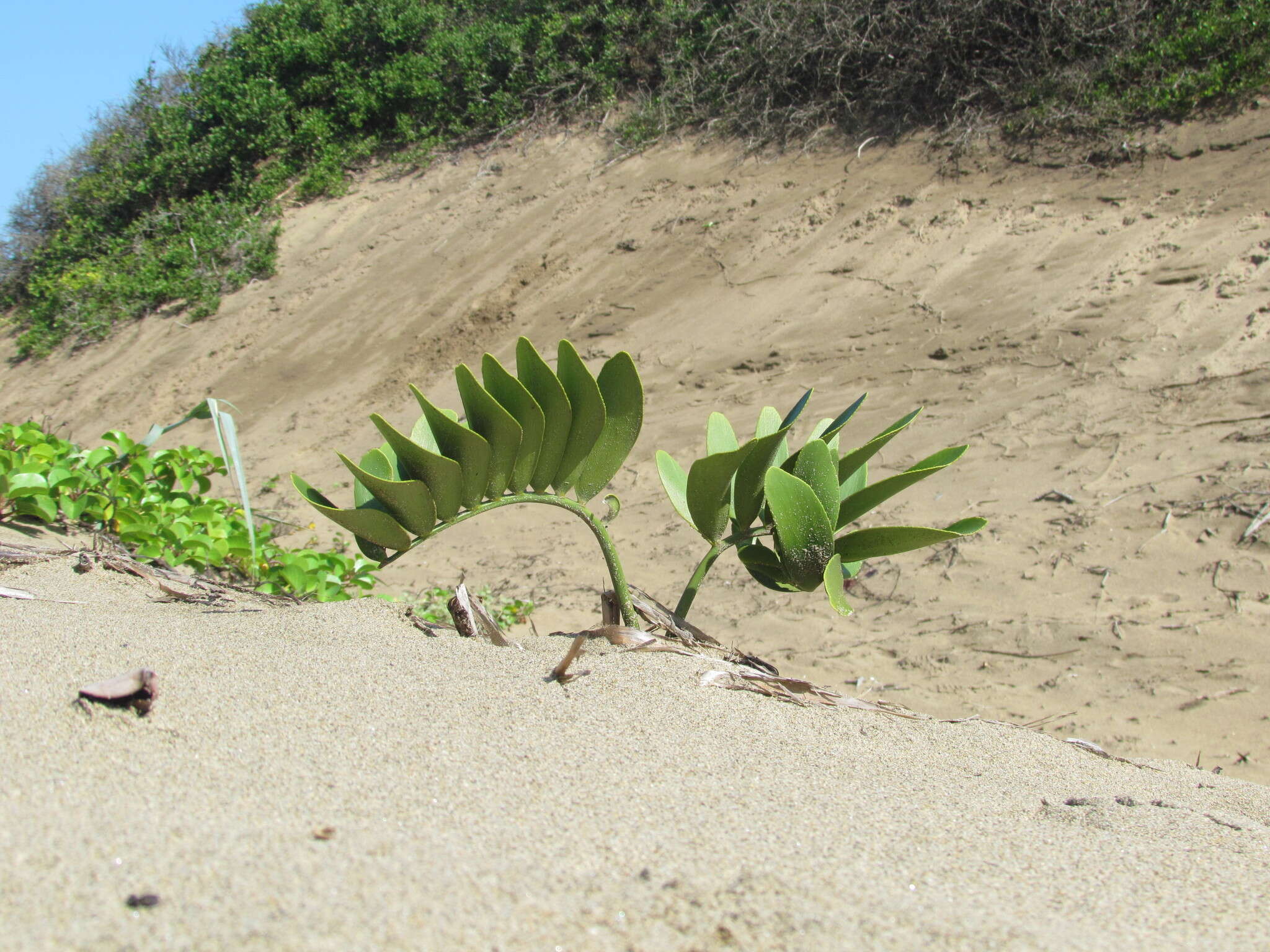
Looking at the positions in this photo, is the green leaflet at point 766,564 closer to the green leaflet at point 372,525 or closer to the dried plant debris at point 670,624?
the dried plant debris at point 670,624

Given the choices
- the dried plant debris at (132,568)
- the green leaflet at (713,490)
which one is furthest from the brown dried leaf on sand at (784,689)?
the dried plant debris at (132,568)

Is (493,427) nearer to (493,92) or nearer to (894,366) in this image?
(894,366)

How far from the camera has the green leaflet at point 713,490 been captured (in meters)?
1.71

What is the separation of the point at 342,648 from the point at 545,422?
55 cm

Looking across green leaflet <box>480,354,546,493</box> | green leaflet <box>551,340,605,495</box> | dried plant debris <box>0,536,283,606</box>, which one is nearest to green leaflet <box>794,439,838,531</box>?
green leaflet <box>551,340,605,495</box>

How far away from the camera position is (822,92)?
885 centimetres

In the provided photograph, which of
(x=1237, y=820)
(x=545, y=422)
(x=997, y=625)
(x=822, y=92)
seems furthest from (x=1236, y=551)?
(x=822, y=92)

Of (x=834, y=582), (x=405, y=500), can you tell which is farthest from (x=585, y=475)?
(x=834, y=582)

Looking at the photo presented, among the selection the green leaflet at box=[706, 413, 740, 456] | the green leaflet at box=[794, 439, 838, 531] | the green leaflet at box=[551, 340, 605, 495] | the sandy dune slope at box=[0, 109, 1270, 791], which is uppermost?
the green leaflet at box=[551, 340, 605, 495]

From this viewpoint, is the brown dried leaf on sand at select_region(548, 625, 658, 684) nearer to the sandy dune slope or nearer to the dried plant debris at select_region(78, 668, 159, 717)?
the sandy dune slope

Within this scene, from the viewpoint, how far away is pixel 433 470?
163cm

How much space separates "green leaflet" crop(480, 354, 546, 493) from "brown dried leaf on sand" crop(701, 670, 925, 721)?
0.50 m

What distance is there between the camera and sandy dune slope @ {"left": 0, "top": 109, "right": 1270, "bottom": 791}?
3623mm

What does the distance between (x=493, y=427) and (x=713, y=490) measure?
0.41 metres
